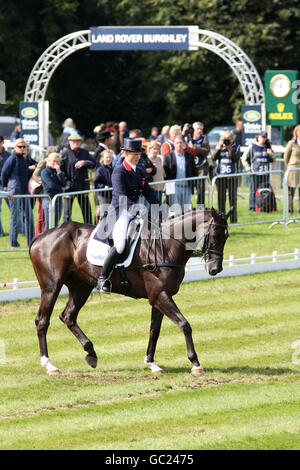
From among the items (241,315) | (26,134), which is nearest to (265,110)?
(26,134)

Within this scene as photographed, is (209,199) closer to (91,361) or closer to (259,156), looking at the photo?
(259,156)

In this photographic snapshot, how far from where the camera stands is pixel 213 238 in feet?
43.1

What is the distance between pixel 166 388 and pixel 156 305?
1.17m

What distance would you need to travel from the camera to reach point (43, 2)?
51969 mm

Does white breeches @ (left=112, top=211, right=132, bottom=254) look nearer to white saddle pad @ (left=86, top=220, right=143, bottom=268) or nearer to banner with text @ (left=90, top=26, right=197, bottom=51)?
white saddle pad @ (left=86, top=220, right=143, bottom=268)

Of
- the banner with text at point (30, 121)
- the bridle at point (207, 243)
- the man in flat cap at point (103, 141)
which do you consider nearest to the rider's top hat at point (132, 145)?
the bridle at point (207, 243)

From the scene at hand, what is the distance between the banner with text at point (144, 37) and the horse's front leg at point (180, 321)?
22601mm

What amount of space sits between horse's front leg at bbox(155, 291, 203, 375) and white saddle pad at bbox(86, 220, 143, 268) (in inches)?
26.6

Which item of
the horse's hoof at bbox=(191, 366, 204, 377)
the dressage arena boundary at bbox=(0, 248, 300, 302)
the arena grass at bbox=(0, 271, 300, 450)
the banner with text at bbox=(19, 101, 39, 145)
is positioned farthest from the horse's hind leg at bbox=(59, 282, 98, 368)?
the banner with text at bbox=(19, 101, 39, 145)

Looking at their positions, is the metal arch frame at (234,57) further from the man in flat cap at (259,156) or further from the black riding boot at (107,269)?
the black riding boot at (107,269)

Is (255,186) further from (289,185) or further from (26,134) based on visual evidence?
(26,134)

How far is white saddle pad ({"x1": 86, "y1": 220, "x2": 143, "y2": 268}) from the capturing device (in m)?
13.5

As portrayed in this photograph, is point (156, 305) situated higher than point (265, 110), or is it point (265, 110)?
point (265, 110)
